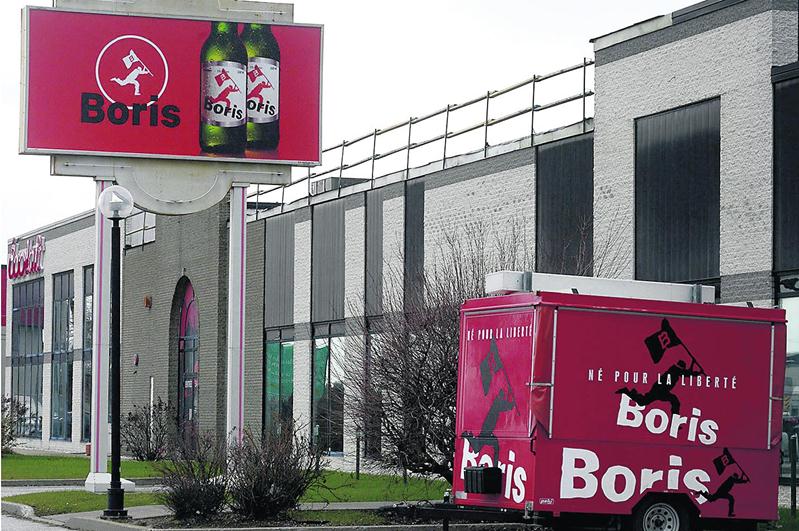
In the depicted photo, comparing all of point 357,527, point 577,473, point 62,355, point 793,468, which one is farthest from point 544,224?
point 62,355

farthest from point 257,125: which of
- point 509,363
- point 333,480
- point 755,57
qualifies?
point 509,363

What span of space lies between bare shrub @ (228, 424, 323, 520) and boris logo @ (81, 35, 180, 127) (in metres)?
10.6

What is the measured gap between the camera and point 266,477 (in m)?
20.2

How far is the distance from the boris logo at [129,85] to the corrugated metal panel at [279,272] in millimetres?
11794

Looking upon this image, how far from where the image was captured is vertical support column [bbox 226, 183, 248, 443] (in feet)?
94.0

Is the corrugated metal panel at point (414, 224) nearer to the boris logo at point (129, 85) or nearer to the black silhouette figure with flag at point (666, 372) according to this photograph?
the boris logo at point (129, 85)

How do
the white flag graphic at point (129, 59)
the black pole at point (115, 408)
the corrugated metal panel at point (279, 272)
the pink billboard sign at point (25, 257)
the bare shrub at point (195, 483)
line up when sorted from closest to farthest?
the bare shrub at point (195, 483) < the black pole at point (115, 408) < the white flag graphic at point (129, 59) < the corrugated metal panel at point (279, 272) < the pink billboard sign at point (25, 257)

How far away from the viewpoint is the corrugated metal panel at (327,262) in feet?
123

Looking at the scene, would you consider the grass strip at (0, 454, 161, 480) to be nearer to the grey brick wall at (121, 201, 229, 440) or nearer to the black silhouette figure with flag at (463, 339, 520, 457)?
the grey brick wall at (121, 201, 229, 440)

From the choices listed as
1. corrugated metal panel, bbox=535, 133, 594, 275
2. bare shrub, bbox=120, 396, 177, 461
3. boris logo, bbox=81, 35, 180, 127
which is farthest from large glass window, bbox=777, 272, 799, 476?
bare shrub, bbox=120, 396, 177, 461

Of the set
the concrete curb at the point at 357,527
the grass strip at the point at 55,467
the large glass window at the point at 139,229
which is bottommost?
the grass strip at the point at 55,467

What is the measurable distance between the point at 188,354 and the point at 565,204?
21.6 metres

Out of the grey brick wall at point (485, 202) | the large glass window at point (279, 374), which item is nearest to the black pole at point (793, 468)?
the grey brick wall at point (485, 202)

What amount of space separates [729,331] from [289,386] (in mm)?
24359
